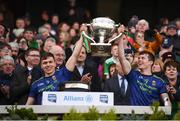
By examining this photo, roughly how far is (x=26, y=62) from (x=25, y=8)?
9.84 m

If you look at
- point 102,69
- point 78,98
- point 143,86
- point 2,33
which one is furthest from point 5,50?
point 78,98

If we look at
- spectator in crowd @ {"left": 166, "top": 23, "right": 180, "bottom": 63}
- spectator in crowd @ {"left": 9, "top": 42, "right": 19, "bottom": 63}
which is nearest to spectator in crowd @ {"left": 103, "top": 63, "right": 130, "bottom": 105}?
spectator in crowd @ {"left": 9, "top": 42, "right": 19, "bottom": 63}

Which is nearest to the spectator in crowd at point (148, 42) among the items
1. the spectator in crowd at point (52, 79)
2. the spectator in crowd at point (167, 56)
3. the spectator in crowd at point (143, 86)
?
the spectator in crowd at point (167, 56)

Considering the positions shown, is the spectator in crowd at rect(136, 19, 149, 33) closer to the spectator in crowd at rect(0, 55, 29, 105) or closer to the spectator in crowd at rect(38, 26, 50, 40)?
the spectator in crowd at rect(38, 26, 50, 40)

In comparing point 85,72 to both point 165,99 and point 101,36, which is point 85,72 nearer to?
point 165,99

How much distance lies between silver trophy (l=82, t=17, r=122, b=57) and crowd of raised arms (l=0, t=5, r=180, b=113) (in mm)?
356

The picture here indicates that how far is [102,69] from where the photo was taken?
15492 mm

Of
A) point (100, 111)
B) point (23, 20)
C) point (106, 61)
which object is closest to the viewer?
point (100, 111)

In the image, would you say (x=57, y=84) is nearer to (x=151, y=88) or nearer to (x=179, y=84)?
(x=151, y=88)

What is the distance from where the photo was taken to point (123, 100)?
1310 centimetres

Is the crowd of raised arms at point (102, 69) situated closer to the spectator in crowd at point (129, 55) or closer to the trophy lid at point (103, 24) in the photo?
the spectator in crowd at point (129, 55)

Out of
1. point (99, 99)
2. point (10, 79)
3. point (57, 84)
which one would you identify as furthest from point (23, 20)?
point (99, 99)

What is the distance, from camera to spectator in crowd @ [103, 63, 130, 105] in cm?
1309

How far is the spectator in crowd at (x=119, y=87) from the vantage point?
13.1m
